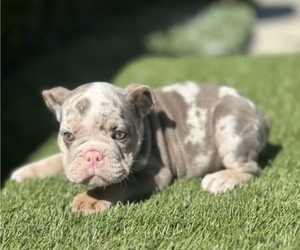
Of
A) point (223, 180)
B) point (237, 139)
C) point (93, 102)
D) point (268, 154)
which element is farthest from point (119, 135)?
point (268, 154)

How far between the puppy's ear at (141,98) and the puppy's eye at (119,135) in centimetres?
31

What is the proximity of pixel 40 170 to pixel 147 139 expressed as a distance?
3.88 feet

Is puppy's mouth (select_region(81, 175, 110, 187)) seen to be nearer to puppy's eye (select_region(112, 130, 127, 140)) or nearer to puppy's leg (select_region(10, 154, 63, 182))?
puppy's eye (select_region(112, 130, 127, 140))

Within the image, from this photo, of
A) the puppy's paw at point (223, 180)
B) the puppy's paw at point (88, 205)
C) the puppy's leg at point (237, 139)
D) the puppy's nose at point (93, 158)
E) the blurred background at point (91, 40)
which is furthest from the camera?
the blurred background at point (91, 40)

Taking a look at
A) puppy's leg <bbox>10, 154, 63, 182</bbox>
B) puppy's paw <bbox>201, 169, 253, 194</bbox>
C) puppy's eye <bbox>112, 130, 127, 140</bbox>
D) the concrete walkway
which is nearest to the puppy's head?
puppy's eye <bbox>112, 130, 127, 140</bbox>

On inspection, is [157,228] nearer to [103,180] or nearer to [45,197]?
[103,180]

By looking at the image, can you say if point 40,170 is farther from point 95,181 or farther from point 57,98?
point 95,181

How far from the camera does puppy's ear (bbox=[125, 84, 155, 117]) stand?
4512 mm

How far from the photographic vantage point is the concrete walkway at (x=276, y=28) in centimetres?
1429

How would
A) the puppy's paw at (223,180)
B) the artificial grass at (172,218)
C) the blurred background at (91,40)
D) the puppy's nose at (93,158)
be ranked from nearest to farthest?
the artificial grass at (172,218), the puppy's nose at (93,158), the puppy's paw at (223,180), the blurred background at (91,40)

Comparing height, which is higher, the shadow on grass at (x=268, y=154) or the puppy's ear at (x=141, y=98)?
the puppy's ear at (x=141, y=98)

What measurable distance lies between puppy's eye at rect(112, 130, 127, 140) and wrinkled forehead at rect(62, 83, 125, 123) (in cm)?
12

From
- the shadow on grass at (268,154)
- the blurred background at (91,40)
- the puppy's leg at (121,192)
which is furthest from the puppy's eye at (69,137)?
the blurred background at (91,40)

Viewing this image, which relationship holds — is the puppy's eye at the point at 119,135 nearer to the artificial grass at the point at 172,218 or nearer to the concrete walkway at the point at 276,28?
the artificial grass at the point at 172,218
